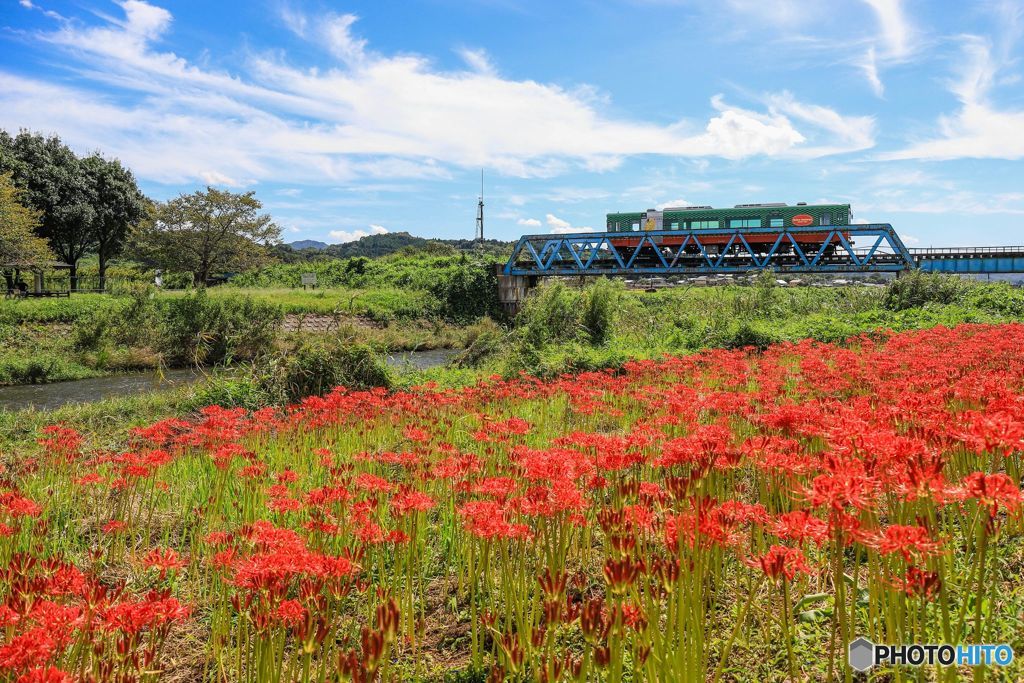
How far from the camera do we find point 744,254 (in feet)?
109

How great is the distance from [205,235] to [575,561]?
1596 inches

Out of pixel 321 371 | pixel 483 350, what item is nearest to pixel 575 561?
pixel 321 371

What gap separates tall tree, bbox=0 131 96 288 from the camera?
3089 cm

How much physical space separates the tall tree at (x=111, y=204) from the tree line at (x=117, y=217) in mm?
51

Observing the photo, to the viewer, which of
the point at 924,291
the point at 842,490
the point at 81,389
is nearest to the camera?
the point at 842,490

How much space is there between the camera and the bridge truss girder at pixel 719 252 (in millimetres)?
28859

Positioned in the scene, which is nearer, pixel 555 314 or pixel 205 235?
pixel 555 314

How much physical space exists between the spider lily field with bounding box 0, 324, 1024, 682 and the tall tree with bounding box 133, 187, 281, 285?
3620 centimetres

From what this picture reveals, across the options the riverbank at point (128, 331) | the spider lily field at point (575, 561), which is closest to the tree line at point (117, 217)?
the riverbank at point (128, 331)

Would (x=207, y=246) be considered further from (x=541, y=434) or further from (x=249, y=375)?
(x=541, y=434)

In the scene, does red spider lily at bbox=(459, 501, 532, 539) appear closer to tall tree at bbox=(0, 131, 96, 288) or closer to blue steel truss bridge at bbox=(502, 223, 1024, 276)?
blue steel truss bridge at bbox=(502, 223, 1024, 276)

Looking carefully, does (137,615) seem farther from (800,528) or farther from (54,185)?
(54,185)

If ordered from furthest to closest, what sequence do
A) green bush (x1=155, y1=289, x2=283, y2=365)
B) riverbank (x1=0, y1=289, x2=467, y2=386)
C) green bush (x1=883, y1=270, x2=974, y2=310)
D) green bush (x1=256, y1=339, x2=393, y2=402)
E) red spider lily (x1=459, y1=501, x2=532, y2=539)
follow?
→ 1. green bush (x1=155, y1=289, x2=283, y2=365)
2. riverbank (x1=0, y1=289, x2=467, y2=386)
3. green bush (x1=883, y1=270, x2=974, y2=310)
4. green bush (x1=256, y1=339, x2=393, y2=402)
5. red spider lily (x1=459, y1=501, x2=532, y2=539)

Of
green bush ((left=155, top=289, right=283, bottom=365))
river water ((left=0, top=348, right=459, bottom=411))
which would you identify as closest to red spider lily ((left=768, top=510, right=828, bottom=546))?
river water ((left=0, top=348, right=459, bottom=411))
